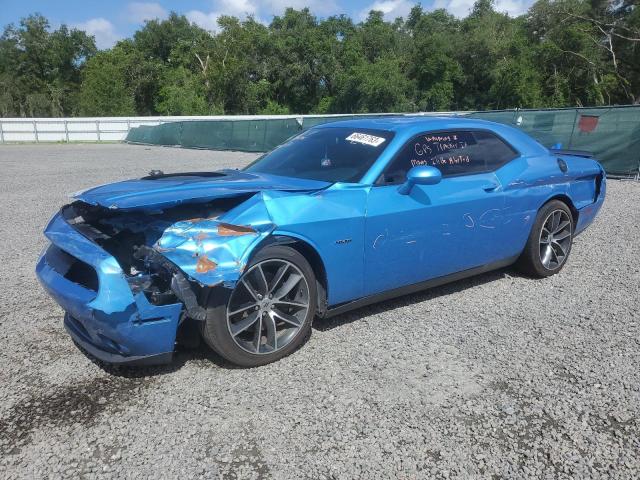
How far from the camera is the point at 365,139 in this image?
13.8ft

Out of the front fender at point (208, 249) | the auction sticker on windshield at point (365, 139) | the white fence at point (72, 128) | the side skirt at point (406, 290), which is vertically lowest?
the white fence at point (72, 128)

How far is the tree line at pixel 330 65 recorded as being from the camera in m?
44.8

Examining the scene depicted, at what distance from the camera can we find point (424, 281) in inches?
164

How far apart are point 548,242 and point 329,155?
7.93 ft

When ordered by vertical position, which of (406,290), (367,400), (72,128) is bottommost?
(72,128)

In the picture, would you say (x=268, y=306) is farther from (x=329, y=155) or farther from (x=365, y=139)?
(x=365, y=139)

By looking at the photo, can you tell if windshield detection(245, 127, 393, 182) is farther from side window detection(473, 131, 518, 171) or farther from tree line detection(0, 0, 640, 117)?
tree line detection(0, 0, 640, 117)

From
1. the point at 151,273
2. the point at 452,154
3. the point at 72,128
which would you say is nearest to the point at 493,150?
the point at 452,154

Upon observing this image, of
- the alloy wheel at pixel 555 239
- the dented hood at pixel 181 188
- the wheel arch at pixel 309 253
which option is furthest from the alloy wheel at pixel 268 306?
the alloy wheel at pixel 555 239

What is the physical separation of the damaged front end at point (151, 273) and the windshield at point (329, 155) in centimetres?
88

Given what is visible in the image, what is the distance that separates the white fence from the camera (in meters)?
32.4

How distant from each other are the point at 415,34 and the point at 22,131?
49.4 m

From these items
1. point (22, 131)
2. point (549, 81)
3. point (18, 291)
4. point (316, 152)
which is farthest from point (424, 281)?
point (549, 81)

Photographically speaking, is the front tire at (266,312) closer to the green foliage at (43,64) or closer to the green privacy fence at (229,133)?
the green privacy fence at (229,133)
